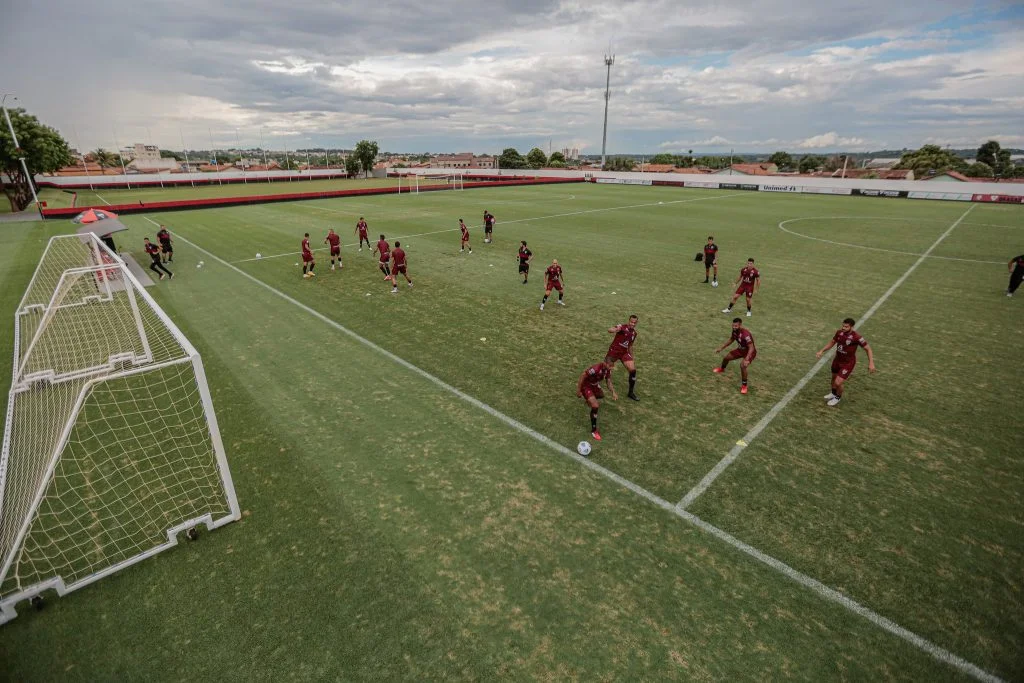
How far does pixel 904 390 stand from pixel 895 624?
6833 millimetres

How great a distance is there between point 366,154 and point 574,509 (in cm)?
11477

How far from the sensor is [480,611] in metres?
5.25

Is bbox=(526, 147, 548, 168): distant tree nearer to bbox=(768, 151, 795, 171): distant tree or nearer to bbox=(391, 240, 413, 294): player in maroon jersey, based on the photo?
bbox=(768, 151, 795, 171): distant tree

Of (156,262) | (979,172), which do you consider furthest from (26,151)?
(979,172)

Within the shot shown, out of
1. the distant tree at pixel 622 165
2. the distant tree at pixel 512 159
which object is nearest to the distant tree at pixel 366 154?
the distant tree at pixel 512 159

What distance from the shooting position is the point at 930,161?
91625mm

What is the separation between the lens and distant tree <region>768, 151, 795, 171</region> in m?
139

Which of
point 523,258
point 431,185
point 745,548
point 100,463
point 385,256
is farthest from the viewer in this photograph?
point 431,185

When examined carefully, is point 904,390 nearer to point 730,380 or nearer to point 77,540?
point 730,380

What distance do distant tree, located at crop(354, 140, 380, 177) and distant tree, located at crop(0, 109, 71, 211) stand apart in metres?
65.4

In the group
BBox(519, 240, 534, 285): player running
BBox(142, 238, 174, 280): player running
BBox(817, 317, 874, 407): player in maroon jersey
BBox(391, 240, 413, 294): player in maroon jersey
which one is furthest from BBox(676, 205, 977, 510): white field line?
BBox(142, 238, 174, 280): player running

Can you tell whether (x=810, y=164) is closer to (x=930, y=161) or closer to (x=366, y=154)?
(x=930, y=161)

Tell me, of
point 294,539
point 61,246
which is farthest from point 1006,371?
point 61,246

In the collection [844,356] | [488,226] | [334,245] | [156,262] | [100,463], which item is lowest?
[100,463]
